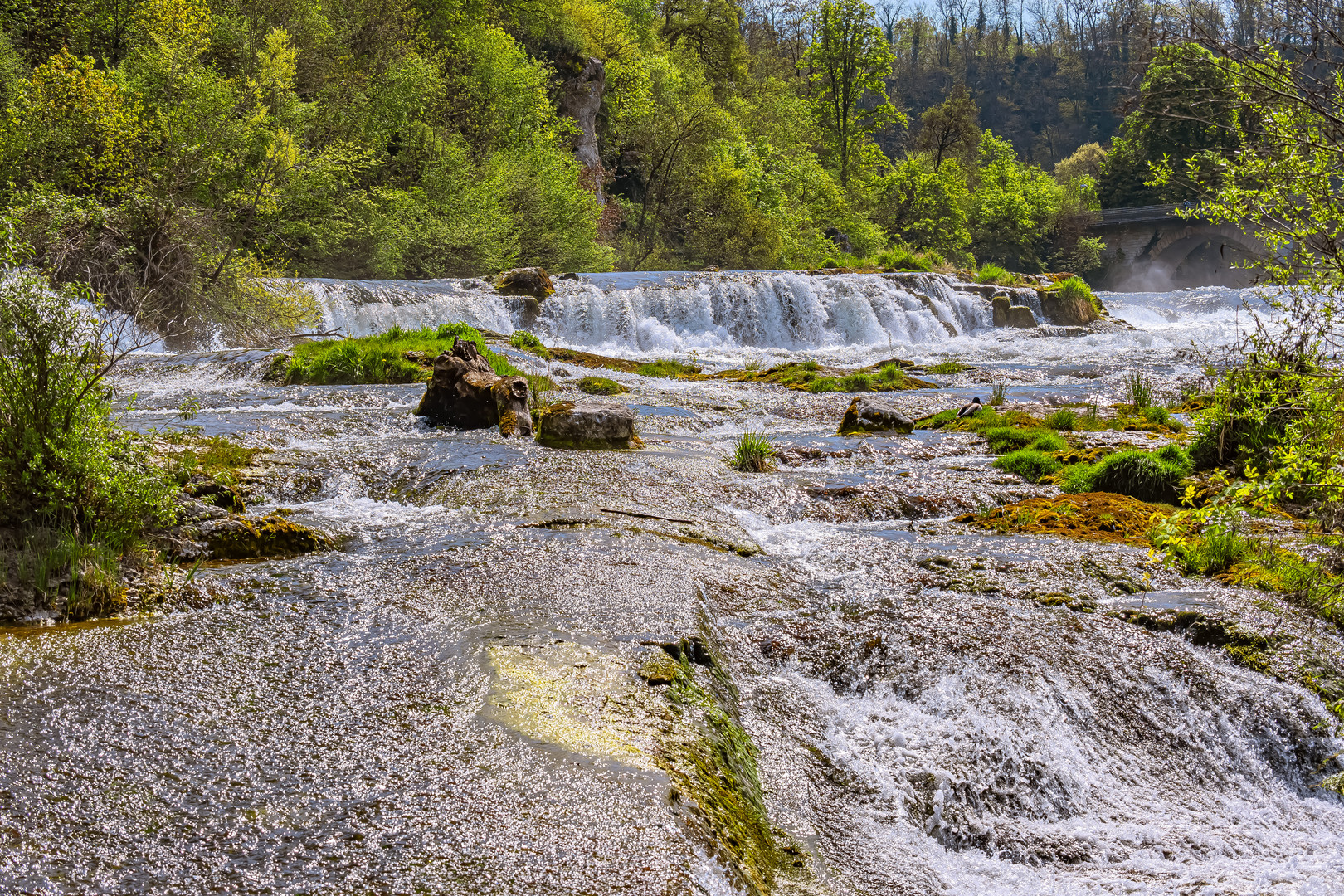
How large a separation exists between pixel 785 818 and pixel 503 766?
1.27m

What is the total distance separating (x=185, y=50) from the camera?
69.6ft

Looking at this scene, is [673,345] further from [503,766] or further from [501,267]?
[503,766]

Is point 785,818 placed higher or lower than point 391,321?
lower

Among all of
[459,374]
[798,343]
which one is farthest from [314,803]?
[798,343]

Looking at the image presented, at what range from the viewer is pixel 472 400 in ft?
32.8

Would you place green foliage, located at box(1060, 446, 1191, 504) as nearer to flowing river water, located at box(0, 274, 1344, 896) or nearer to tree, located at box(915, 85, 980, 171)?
flowing river water, located at box(0, 274, 1344, 896)

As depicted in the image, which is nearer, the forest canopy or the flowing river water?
the flowing river water

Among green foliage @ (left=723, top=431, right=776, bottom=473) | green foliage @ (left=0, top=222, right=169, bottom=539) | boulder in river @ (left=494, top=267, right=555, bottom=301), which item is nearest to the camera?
green foliage @ (left=0, top=222, right=169, bottom=539)

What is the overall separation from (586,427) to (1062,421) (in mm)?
6644

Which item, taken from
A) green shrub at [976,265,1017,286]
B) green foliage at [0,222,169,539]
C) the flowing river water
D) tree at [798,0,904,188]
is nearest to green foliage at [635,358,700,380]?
the flowing river water

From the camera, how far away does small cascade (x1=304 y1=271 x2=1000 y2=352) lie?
63.3 ft

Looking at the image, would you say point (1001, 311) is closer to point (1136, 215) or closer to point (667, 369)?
point (667, 369)

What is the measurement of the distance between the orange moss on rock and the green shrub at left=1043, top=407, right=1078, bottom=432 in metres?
3.52

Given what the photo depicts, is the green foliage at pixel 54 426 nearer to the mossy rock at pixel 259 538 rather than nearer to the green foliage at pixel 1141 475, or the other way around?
the mossy rock at pixel 259 538
